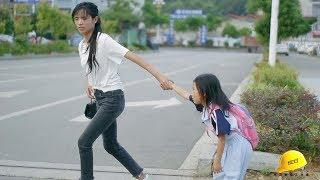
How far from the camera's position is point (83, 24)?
15.8ft

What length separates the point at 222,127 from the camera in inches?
161

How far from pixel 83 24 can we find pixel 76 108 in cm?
679

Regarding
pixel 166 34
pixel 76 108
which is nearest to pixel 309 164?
pixel 76 108

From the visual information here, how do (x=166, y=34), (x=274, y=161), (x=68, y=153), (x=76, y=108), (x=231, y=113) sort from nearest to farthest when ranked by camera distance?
(x=231, y=113)
(x=274, y=161)
(x=68, y=153)
(x=76, y=108)
(x=166, y=34)

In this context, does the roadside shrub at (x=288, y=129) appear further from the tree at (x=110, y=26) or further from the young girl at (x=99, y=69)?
the tree at (x=110, y=26)

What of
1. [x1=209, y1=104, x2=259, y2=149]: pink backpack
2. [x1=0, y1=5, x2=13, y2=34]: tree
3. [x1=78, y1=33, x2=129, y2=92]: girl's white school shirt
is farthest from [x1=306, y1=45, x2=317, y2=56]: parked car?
[x1=0, y1=5, x2=13, y2=34]: tree

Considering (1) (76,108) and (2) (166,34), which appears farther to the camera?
(2) (166,34)

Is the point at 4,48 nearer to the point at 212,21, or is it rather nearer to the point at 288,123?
the point at 288,123

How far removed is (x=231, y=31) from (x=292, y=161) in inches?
3322

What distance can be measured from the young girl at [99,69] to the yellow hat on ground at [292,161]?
Answer: 121 centimetres

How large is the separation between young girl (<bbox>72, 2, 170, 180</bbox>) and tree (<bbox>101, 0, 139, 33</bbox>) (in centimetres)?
5510

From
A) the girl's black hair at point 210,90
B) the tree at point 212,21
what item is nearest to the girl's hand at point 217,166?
the girl's black hair at point 210,90

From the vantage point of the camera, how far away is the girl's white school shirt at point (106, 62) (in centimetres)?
487

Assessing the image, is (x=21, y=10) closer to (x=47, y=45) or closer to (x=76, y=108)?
(x=47, y=45)
